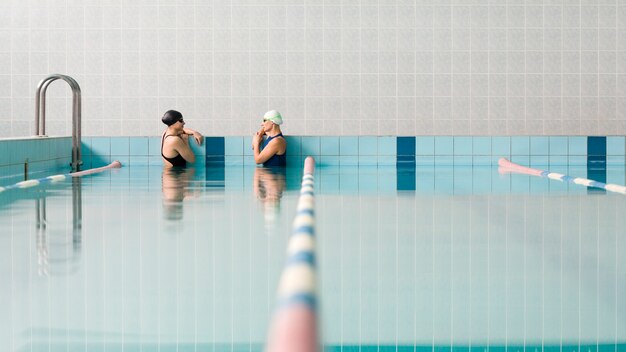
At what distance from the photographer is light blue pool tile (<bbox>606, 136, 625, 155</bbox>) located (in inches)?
380

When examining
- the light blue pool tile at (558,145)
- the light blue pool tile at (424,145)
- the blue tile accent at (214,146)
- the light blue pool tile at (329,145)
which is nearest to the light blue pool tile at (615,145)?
the light blue pool tile at (558,145)

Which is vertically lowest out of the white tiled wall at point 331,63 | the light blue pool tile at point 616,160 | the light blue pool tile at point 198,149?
the light blue pool tile at point 616,160

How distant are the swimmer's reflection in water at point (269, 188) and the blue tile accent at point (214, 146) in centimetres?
63

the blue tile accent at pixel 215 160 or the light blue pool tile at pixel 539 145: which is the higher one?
the light blue pool tile at pixel 539 145

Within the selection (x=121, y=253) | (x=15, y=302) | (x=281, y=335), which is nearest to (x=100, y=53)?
(x=121, y=253)

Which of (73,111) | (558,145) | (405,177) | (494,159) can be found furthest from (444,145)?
(73,111)

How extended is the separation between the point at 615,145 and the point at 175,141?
4252mm

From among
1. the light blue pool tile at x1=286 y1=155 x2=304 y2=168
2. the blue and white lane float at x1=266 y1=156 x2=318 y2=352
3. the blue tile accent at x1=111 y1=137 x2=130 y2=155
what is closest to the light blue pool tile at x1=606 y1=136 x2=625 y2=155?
the light blue pool tile at x1=286 y1=155 x2=304 y2=168

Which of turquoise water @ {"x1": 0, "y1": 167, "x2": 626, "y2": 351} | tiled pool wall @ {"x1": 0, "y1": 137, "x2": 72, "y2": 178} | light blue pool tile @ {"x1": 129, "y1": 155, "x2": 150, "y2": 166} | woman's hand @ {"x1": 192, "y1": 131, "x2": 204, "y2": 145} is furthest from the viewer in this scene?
light blue pool tile @ {"x1": 129, "y1": 155, "x2": 150, "y2": 166}

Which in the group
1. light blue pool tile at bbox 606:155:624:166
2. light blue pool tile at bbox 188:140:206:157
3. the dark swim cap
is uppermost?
the dark swim cap

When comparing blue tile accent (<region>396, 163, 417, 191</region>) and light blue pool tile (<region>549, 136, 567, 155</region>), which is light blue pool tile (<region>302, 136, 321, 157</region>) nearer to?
blue tile accent (<region>396, 163, 417, 191</region>)

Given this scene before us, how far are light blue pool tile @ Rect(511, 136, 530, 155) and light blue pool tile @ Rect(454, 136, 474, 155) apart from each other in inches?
16.0

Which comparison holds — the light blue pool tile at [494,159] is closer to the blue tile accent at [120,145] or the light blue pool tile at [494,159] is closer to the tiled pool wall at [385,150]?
the tiled pool wall at [385,150]

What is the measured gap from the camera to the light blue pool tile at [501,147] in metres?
9.74
